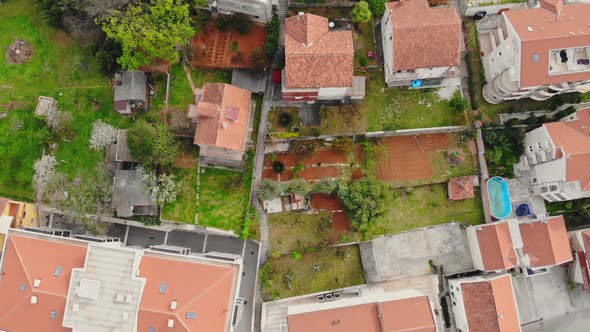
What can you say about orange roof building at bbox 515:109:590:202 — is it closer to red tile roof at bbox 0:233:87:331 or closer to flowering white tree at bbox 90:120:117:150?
flowering white tree at bbox 90:120:117:150

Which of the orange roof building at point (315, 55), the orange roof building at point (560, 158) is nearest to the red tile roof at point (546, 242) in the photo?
the orange roof building at point (560, 158)

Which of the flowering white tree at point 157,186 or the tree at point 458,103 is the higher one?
the tree at point 458,103

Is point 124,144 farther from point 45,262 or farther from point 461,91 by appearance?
point 461,91

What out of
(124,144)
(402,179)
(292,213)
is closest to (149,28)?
(124,144)

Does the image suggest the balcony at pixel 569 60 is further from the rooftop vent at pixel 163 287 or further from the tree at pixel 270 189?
the rooftop vent at pixel 163 287

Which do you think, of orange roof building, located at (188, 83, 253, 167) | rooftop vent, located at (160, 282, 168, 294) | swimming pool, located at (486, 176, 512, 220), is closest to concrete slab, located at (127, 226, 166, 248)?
rooftop vent, located at (160, 282, 168, 294)

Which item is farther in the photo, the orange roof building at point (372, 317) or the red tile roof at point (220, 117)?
the red tile roof at point (220, 117)

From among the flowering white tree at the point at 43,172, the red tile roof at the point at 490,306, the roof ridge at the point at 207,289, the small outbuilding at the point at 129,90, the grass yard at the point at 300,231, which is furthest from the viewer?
the grass yard at the point at 300,231
